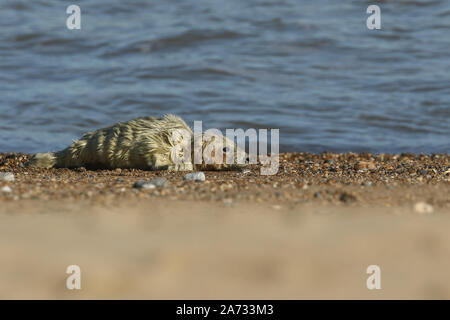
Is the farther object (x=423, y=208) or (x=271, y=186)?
(x=271, y=186)

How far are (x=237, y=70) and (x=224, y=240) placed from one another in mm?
10377

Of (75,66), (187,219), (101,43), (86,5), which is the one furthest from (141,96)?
(187,219)

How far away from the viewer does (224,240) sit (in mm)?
3727

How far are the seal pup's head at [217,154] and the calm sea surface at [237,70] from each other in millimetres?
3530

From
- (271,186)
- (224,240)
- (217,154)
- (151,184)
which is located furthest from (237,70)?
(224,240)

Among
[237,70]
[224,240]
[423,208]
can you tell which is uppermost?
[237,70]

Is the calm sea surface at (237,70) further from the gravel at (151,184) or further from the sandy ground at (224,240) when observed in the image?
the sandy ground at (224,240)

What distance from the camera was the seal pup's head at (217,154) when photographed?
706cm

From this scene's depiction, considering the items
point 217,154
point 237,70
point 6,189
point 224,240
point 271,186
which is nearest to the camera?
point 224,240

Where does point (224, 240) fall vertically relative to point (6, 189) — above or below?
below

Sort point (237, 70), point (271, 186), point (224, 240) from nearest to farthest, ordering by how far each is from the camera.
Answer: point (224, 240)
point (271, 186)
point (237, 70)

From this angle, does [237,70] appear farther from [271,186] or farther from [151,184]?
[151,184]

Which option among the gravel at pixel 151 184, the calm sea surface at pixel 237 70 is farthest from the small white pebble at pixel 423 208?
the calm sea surface at pixel 237 70

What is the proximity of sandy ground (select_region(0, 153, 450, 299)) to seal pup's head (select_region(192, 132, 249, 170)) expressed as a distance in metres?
1.71
